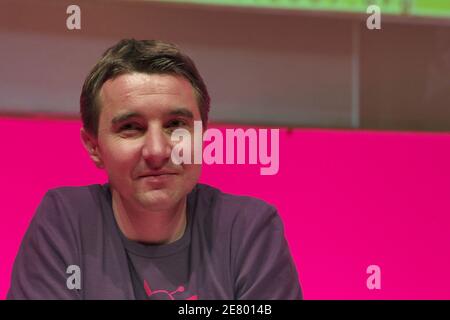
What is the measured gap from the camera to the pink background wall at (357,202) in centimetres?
138

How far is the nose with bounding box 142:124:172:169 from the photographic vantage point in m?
1.12

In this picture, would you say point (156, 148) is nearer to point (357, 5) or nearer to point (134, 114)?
point (134, 114)

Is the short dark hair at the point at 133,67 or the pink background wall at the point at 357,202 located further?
the pink background wall at the point at 357,202

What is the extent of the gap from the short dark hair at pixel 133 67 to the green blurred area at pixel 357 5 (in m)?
0.29

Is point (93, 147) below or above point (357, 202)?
above

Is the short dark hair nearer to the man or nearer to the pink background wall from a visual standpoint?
the man

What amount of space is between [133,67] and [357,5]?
1.97ft

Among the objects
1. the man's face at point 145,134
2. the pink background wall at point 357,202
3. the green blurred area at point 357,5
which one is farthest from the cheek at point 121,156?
the green blurred area at point 357,5

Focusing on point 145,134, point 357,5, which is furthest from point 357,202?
point 145,134

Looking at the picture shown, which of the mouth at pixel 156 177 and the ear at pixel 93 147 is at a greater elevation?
the ear at pixel 93 147

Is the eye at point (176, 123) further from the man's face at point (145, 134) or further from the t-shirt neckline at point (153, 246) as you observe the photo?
the t-shirt neckline at point (153, 246)

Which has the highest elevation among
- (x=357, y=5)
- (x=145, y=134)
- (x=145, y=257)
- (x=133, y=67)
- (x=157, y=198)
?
(x=357, y=5)

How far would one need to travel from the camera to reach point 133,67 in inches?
44.4

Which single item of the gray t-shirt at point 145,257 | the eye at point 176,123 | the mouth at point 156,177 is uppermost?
the eye at point 176,123
